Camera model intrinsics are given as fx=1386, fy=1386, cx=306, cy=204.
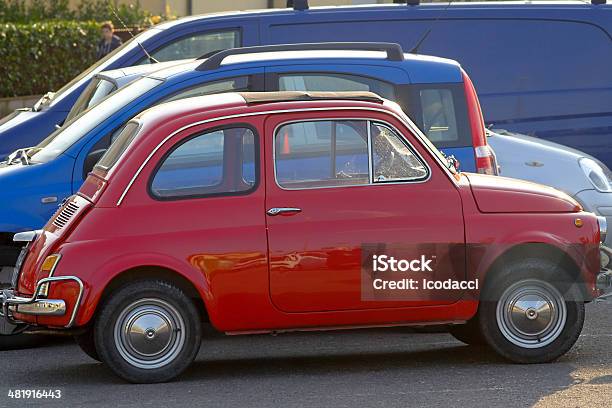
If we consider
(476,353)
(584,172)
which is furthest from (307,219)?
(584,172)

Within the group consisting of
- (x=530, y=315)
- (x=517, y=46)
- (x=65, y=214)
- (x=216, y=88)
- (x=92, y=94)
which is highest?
(x=517, y=46)

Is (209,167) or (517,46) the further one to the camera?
(517,46)

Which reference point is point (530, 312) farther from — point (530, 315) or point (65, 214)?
point (65, 214)

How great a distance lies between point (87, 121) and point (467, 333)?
9.96 feet

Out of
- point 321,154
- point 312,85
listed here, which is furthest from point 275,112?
point 312,85

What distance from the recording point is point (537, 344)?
807cm

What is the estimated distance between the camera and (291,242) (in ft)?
25.5

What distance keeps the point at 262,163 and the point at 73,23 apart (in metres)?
15.6

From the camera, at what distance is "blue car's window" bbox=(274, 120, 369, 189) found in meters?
7.91

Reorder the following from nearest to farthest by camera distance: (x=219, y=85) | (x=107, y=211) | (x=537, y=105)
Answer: (x=107, y=211), (x=219, y=85), (x=537, y=105)

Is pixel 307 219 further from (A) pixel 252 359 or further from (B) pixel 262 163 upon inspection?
(A) pixel 252 359

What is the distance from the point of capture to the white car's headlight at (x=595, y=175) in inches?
445

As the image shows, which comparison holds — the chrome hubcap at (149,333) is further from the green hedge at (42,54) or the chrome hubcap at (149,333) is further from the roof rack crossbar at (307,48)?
the green hedge at (42,54)

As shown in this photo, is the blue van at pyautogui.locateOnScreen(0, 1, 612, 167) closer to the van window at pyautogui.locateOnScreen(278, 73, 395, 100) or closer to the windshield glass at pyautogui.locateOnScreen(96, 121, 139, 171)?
the van window at pyautogui.locateOnScreen(278, 73, 395, 100)
